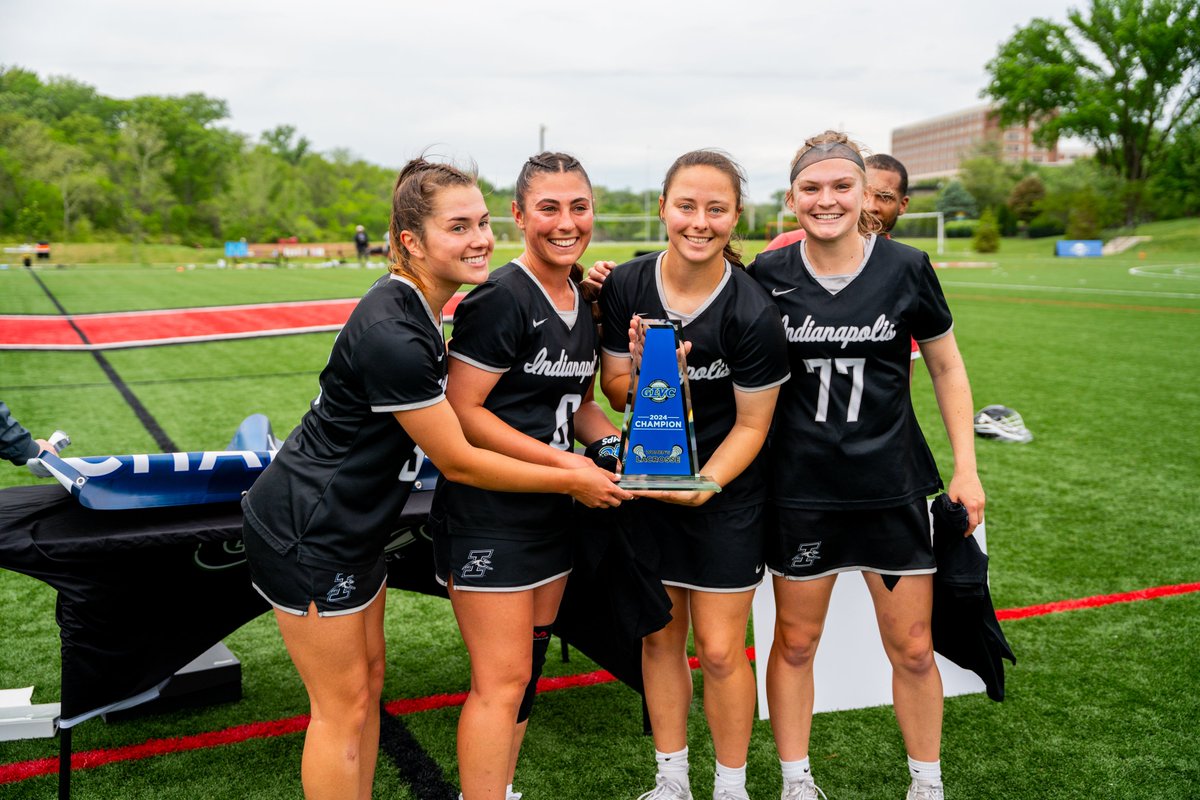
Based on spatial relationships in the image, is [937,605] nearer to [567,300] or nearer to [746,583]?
[746,583]

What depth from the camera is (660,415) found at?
2264 mm

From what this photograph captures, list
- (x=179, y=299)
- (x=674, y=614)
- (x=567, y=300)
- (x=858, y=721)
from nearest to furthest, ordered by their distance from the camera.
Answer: (x=567, y=300)
(x=674, y=614)
(x=858, y=721)
(x=179, y=299)

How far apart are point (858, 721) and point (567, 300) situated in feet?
5.99

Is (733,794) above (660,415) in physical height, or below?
below

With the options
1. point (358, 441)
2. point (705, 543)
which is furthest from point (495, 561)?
point (705, 543)

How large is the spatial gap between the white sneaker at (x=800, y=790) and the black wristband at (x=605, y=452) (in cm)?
101

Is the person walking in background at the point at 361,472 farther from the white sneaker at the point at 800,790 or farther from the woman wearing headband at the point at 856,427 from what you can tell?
the white sneaker at the point at 800,790

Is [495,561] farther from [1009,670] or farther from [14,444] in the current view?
[1009,670]

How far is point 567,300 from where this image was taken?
2.31 meters

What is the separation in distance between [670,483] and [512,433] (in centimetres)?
39

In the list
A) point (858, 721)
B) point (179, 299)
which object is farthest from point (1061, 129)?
point (858, 721)

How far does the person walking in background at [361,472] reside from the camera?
199cm

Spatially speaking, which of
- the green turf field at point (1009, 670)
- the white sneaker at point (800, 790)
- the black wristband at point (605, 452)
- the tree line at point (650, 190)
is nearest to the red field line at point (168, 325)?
the green turf field at point (1009, 670)

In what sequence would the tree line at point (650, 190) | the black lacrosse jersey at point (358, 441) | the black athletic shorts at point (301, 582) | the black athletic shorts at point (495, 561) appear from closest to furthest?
the black lacrosse jersey at point (358, 441), the black athletic shorts at point (301, 582), the black athletic shorts at point (495, 561), the tree line at point (650, 190)
